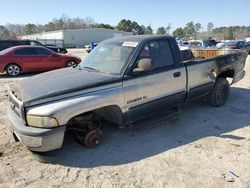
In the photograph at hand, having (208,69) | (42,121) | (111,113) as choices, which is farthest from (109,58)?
(208,69)

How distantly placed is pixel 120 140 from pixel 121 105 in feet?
2.55

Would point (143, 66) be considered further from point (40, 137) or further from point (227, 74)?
point (227, 74)

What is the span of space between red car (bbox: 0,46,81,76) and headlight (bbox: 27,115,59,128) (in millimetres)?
9600

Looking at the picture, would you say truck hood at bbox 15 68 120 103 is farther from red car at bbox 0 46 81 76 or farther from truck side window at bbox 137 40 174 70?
red car at bbox 0 46 81 76

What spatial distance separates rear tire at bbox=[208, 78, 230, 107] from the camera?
6.24m

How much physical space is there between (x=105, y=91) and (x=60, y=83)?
0.75m

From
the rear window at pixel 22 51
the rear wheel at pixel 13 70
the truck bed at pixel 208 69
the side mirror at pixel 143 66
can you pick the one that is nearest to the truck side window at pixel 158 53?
the side mirror at pixel 143 66

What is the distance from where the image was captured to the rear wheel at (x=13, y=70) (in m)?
12.2

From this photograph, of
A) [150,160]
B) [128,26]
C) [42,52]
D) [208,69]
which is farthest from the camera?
[128,26]

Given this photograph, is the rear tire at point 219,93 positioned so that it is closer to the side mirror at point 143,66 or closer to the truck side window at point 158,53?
the truck side window at point 158,53

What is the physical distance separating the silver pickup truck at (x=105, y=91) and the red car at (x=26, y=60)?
320 inches

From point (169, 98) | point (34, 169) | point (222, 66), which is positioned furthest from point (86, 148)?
point (222, 66)

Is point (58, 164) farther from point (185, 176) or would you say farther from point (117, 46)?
point (117, 46)

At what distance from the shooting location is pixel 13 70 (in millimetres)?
12297
